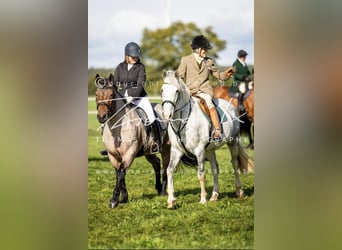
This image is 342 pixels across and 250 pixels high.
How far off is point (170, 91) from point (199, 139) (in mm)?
355

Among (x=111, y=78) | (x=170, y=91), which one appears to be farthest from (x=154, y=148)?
(x=111, y=78)

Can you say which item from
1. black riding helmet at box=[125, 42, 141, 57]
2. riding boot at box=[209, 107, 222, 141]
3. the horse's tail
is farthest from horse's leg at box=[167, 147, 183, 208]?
black riding helmet at box=[125, 42, 141, 57]

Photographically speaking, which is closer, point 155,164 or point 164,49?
point 164,49

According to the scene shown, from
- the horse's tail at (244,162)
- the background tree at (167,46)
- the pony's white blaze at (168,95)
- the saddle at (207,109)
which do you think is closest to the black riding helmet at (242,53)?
the background tree at (167,46)

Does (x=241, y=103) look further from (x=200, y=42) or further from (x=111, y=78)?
(x=111, y=78)

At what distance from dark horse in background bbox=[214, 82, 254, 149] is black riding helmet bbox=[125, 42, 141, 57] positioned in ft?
1.70

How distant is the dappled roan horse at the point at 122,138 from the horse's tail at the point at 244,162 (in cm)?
44

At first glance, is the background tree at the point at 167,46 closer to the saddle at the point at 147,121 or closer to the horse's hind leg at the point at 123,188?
the saddle at the point at 147,121

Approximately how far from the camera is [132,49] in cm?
341

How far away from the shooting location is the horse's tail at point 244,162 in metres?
3.48

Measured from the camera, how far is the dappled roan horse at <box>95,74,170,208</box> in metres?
3.45
